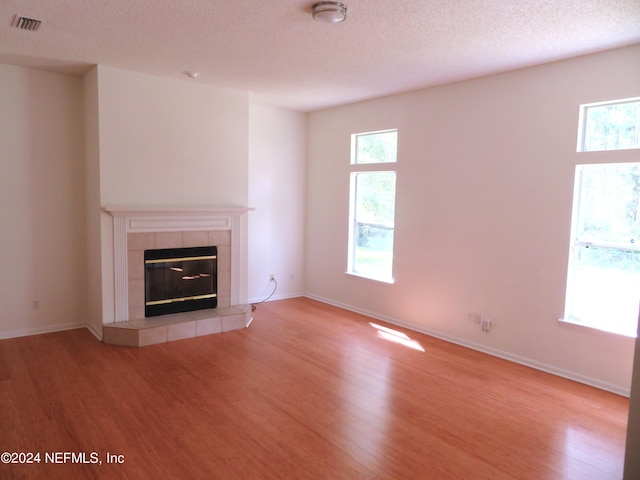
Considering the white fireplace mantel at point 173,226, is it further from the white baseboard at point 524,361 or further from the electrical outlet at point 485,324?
the electrical outlet at point 485,324

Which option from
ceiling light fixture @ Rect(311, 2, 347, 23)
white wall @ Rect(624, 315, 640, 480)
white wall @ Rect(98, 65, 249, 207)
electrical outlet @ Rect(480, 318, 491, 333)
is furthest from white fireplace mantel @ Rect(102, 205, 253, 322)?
white wall @ Rect(624, 315, 640, 480)

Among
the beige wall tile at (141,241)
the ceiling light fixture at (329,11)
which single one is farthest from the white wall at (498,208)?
the beige wall tile at (141,241)

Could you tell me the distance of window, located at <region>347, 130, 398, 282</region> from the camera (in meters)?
5.45

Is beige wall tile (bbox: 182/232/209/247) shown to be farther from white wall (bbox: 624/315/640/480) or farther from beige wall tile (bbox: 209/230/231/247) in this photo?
white wall (bbox: 624/315/640/480)

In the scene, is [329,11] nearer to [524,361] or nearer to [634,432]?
[634,432]

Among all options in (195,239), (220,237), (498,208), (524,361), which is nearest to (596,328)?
(524,361)

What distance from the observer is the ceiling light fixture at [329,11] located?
2705 mm

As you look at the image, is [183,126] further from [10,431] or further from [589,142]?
[589,142]

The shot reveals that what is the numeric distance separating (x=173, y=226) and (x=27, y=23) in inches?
86.3

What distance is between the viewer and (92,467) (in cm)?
245

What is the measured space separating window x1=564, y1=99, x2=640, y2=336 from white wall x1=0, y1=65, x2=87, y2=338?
4.93 meters

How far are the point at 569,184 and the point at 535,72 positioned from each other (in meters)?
1.05

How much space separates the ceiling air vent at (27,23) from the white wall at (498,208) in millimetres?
3529

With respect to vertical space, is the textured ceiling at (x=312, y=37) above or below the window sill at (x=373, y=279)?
above
